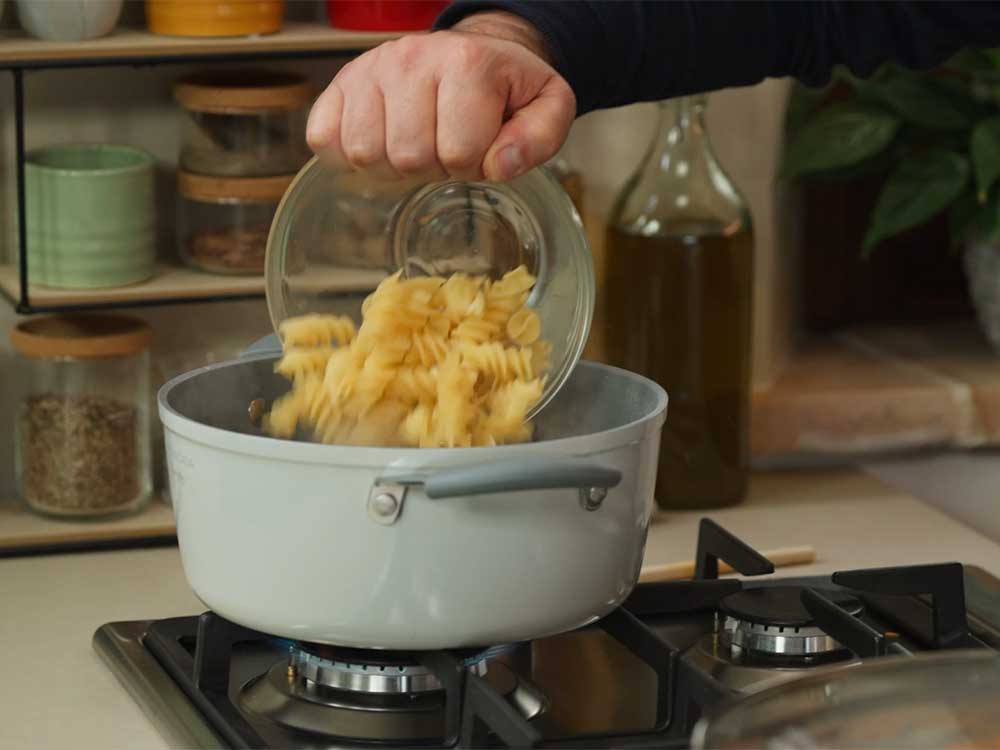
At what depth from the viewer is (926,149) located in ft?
4.81

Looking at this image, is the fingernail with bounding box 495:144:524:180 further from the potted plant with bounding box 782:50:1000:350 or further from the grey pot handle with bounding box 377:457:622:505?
the potted plant with bounding box 782:50:1000:350

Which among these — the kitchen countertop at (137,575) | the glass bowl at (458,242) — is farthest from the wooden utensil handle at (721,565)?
the glass bowl at (458,242)

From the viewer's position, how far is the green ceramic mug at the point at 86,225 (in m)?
1.16

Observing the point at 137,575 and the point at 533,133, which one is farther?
the point at 137,575

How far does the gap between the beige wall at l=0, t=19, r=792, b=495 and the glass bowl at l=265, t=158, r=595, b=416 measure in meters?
0.38

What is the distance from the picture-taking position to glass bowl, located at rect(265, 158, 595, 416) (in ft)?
3.00

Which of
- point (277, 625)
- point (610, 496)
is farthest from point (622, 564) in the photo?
point (277, 625)

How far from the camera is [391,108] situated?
32.5 inches

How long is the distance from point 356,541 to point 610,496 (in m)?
0.13

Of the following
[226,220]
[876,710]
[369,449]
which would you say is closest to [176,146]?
[226,220]

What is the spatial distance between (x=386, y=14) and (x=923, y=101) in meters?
0.49

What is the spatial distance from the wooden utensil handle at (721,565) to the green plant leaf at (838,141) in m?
0.37

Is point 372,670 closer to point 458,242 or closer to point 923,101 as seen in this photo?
point 458,242

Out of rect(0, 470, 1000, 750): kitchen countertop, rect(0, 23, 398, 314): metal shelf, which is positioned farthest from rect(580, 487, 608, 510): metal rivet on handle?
rect(0, 23, 398, 314): metal shelf
